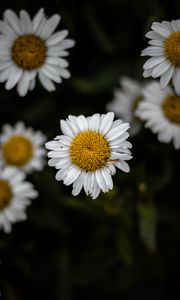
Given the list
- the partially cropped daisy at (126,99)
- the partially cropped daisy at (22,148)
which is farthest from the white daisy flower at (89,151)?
the partially cropped daisy at (126,99)

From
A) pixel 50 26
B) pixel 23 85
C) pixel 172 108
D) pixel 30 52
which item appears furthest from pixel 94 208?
pixel 50 26

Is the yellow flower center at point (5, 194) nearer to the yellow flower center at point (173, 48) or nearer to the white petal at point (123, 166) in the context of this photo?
the white petal at point (123, 166)

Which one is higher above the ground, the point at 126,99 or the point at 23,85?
the point at 126,99

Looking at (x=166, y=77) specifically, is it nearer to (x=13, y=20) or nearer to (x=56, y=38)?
(x=56, y=38)

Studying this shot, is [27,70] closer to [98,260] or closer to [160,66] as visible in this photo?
[160,66]

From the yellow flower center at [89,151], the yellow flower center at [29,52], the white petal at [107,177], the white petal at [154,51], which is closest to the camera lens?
the white petal at [107,177]
